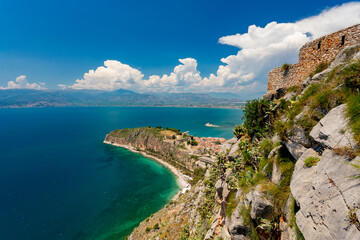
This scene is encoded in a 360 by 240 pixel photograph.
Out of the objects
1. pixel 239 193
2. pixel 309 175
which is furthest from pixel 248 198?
pixel 309 175

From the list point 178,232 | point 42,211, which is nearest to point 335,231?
point 178,232

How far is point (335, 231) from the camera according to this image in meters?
3.64

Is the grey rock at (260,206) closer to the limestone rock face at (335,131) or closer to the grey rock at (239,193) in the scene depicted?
the grey rock at (239,193)

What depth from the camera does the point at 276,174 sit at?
6.98 metres

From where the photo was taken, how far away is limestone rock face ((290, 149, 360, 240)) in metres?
3.51

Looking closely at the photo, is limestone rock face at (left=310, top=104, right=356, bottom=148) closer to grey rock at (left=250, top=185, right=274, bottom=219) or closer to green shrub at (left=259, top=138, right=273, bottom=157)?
grey rock at (left=250, top=185, right=274, bottom=219)

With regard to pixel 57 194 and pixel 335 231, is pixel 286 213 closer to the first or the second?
pixel 335 231

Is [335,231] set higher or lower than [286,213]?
higher

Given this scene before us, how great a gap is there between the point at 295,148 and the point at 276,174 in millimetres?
1531

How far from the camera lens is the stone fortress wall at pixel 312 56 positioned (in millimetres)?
9312

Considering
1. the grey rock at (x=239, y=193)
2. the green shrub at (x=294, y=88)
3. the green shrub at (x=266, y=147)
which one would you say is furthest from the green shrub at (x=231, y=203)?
the green shrub at (x=294, y=88)

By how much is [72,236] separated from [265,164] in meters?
52.2

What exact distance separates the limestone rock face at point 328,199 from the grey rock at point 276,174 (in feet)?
5.33

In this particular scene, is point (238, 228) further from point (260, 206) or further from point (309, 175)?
point (309, 175)
